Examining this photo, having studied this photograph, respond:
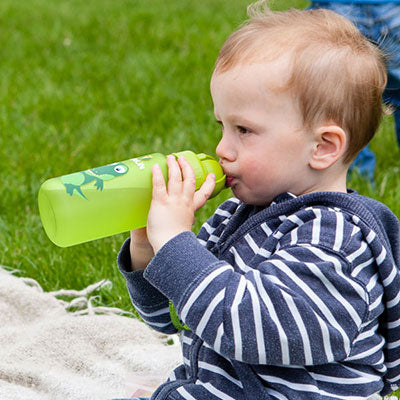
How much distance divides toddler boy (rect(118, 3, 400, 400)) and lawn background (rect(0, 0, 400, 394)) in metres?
0.54

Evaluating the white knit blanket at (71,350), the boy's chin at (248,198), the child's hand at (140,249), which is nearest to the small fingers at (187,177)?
the boy's chin at (248,198)

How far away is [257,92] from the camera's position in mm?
1786

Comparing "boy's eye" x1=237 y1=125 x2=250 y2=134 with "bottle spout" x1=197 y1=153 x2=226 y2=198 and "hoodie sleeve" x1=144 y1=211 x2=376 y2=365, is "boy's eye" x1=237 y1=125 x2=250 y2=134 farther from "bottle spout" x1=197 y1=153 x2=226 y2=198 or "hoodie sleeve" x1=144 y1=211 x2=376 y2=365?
"hoodie sleeve" x1=144 y1=211 x2=376 y2=365

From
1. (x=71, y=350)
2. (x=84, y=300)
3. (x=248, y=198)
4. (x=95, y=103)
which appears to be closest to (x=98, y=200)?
(x=248, y=198)

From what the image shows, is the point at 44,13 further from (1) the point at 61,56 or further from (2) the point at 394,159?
(2) the point at 394,159

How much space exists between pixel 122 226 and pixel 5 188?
1894mm

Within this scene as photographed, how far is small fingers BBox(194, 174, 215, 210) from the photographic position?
1847 millimetres

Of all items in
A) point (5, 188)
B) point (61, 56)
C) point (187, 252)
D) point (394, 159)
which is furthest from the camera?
point (61, 56)

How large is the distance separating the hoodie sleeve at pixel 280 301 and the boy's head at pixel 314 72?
11.0 inches

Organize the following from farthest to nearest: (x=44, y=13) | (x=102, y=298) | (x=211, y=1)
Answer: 1. (x=211, y=1)
2. (x=44, y=13)
3. (x=102, y=298)

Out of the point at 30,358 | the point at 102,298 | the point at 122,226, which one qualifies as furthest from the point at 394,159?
the point at 122,226

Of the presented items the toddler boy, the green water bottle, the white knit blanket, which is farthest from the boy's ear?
the white knit blanket

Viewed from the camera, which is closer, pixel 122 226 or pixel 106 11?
pixel 122 226

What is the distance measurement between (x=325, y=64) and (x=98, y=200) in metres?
0.60
